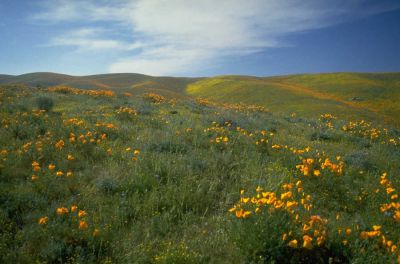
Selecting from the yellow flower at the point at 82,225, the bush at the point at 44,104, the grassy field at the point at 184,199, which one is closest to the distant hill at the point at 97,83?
the bush at the point at 44,104

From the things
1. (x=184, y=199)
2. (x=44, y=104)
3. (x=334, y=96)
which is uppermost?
(x=44, y=104)

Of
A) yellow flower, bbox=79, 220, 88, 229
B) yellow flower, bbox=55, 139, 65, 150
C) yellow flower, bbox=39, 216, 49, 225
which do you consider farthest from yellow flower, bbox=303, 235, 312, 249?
yellow flower, bbox=55, 139, 65, 150

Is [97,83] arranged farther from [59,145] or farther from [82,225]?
[82,225]

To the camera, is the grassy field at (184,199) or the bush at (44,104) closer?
the grassy field at (184,199)

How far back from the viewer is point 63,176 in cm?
525

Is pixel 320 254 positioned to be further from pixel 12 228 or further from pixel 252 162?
pixel 12 228

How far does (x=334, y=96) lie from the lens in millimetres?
44281

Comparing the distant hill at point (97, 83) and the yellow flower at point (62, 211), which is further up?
the distant hill at point (97, 83)

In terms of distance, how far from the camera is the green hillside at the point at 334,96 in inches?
1232

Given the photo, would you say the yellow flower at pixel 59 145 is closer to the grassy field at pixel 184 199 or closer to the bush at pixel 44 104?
the grassy field at pixel 184 199

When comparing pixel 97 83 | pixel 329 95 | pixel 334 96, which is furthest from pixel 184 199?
pixel 97 83

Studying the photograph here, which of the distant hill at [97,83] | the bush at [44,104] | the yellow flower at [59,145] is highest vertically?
the distant hill at [97,83]

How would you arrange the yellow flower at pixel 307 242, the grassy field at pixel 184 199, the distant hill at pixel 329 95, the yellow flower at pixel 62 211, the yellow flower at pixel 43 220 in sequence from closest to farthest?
the yellow flower at pixel 307 242, the grassy field at pixel 184 199, the yellow flower at pixel 43 220, the yellow flower at pixel 62 211, the distant hill at pixel 329 95

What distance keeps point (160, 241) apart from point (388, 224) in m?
2.87
